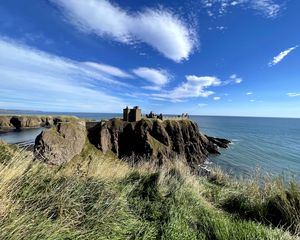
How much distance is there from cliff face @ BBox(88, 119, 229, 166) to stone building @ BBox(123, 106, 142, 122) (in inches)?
73.1

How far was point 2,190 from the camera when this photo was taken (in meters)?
3.35

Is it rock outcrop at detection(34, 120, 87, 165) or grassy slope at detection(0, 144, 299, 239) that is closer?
grassy slope at detection(0, 144, 299, 239)

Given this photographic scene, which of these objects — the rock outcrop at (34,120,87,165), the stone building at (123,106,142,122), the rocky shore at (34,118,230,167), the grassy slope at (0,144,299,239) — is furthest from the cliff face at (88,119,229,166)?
the grassy slope at (0,144,299,239)

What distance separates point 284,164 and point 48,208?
41241mm

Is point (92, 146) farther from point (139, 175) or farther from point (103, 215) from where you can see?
point (103, 215)

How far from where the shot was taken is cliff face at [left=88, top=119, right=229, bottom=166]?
131ft

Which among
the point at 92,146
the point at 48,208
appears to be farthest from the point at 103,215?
the point at 92,146

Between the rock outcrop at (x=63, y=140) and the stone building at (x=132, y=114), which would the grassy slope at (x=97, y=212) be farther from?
the stone building at (x=132, y=114)

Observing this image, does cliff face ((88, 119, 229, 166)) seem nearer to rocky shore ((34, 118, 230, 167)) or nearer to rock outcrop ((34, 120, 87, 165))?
rocky shore ((34, 118, 230, 167))

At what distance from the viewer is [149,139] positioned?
4312cm

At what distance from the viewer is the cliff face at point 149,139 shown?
4002cm

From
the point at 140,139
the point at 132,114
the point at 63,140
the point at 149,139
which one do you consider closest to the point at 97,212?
the point at 63,140

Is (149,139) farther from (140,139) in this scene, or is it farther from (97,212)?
(97,212)

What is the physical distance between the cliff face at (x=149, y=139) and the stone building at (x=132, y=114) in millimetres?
1857
